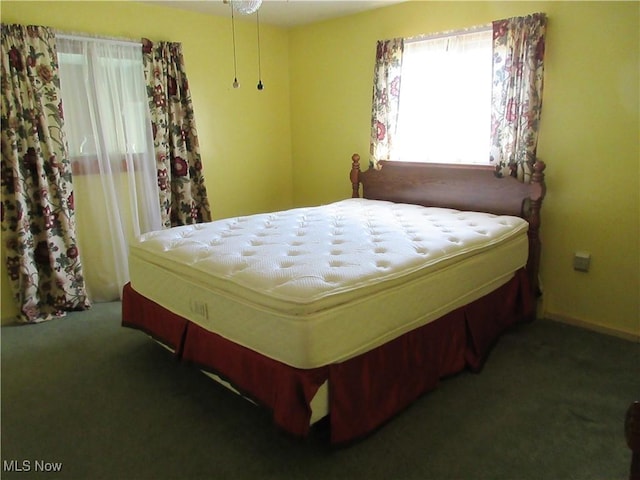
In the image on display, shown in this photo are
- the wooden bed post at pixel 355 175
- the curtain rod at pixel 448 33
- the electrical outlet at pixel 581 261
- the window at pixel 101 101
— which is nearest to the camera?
the electrical outlet at pixel 581 261

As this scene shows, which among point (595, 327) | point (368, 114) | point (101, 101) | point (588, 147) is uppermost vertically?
point (101, 101)

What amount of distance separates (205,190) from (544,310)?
2.79m

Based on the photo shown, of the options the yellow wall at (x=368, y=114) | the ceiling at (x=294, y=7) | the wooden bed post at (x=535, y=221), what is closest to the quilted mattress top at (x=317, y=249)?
the wooden bed post at (x=535, y=221)

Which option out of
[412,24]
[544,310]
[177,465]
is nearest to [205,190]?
[412,24]

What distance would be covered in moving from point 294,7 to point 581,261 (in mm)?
2813

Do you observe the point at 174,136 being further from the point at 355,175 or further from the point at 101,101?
the point at 355,175

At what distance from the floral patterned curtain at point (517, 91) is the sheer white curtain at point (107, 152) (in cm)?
258

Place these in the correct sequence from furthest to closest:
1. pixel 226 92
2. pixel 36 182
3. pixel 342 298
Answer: pixel 226 92
pixel 36 182
pixel 342 298

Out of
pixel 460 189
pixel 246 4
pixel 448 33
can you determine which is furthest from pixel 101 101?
pixel 460 189

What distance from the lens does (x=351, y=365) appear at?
1.74 metres

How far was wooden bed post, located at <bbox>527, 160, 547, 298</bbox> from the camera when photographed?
9.22 ft

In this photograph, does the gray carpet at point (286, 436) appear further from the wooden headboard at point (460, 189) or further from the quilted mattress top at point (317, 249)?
the wooden headboard at point (460, 189)

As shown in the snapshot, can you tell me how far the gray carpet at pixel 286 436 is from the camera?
67.7 inches

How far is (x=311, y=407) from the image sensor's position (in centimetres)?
164
